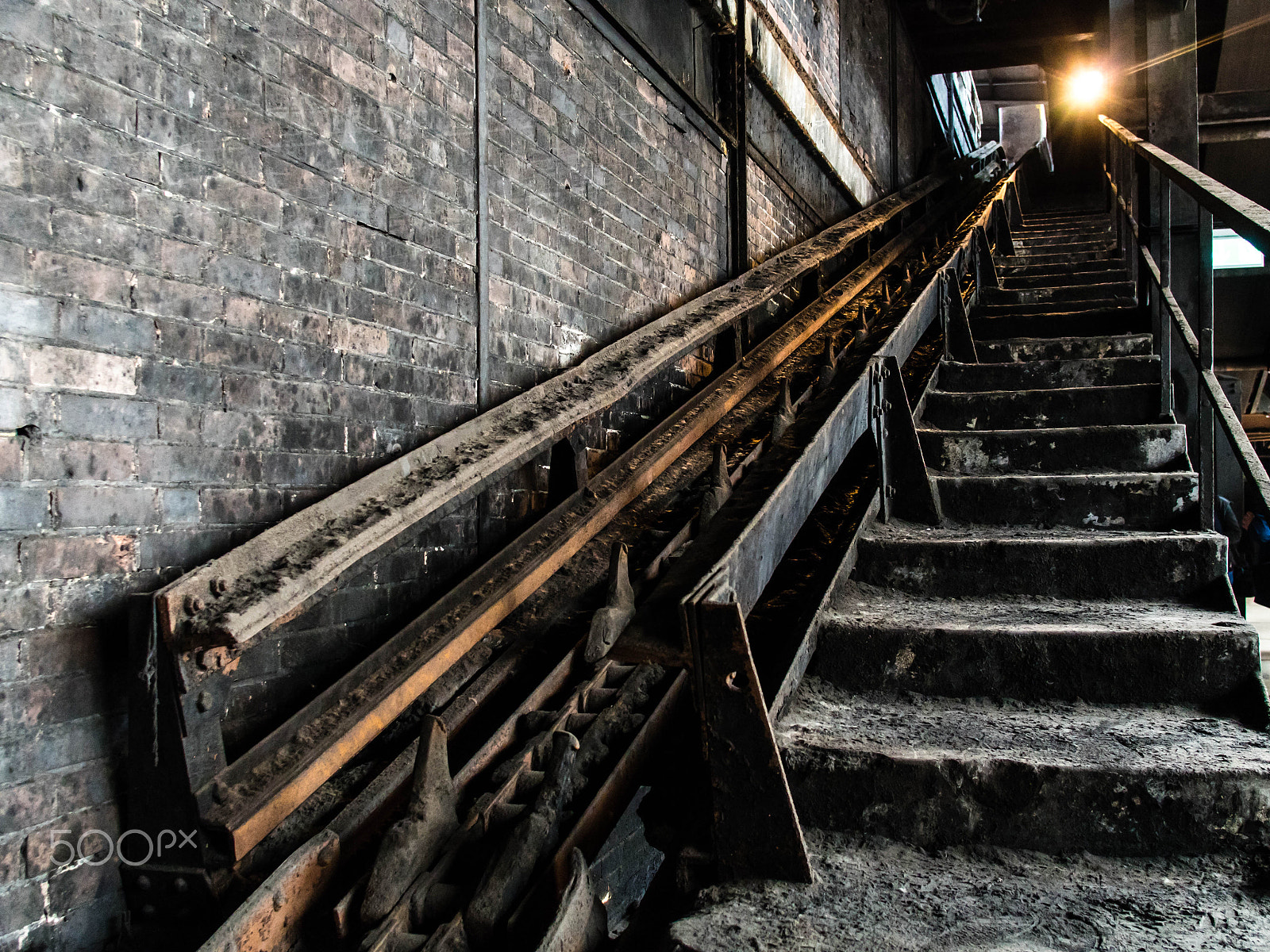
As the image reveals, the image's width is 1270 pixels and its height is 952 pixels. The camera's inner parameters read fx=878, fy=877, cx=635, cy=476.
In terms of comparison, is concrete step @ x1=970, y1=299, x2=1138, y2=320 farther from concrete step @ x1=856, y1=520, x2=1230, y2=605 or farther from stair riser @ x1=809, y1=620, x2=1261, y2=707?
stair riser @ x1=809, y1=620, x2=1261, y2=707

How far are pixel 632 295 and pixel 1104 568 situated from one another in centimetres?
307

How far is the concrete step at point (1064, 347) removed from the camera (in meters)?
4.14

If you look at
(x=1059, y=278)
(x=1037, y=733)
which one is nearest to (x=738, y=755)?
(x=1037, y=733)

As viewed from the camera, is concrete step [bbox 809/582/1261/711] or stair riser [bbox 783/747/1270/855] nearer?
stair riser [bbox 783/747/1270/855]

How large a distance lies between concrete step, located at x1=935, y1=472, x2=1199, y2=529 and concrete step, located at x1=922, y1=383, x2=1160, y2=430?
58 centimetres

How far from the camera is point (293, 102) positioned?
8.50 ft

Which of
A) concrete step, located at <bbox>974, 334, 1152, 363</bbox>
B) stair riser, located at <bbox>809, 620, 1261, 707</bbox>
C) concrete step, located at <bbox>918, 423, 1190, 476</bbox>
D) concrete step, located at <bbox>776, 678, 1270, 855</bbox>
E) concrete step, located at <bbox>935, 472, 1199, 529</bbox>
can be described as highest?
concrete step, located at <bbox>974, 334, 1152, 363</bbox>

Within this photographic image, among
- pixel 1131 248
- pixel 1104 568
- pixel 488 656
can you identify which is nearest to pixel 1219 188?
pixel 1104 568

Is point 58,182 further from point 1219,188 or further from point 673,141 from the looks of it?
point 673,141

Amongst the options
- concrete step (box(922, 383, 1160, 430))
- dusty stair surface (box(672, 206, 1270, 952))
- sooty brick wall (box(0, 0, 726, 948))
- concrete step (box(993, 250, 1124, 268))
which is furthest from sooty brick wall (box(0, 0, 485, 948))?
concrete step (box(993, 250, 1124, 268))

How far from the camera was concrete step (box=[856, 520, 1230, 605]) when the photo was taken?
7.56 ft

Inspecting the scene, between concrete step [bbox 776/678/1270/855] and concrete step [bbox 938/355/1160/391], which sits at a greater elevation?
concrete step [bbox 938/355/1160/391]

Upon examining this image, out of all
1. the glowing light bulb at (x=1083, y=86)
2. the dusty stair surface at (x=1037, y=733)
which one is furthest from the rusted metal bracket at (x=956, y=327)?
the glowing light bulb at (x=1083, y=86)

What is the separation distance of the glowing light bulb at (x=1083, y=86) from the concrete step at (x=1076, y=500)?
15.6 meters
